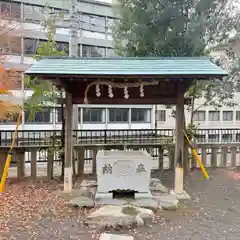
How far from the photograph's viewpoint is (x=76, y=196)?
17.1 feet

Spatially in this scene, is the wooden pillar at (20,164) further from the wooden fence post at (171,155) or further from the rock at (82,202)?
the wooden fence post at (171,155)

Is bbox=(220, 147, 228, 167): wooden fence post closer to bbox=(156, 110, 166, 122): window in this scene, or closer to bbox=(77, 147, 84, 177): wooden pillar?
bbox=(77, 147, 84, 177): wooden pillar

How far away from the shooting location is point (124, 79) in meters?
5.19

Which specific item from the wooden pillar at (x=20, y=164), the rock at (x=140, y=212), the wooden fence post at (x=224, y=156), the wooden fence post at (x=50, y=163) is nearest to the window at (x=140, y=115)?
the wooden fence post at (x=224, y=156)

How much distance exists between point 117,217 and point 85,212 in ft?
2.43

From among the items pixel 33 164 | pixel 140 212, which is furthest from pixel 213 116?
pixel 140 212

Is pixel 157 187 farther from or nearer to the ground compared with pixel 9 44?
nearer to the ground

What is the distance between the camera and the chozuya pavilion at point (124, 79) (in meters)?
4.85

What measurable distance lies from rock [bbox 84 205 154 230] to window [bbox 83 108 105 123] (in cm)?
1911

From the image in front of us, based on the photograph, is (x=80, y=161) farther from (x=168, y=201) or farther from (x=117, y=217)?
(x=117, y=217)

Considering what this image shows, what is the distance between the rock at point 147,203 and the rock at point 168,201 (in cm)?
11

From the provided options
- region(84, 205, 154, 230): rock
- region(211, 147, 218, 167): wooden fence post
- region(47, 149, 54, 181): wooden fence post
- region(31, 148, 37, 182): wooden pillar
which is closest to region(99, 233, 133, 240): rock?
region(84, 205, 154, 230): rock

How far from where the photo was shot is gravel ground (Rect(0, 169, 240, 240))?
3.77 meters

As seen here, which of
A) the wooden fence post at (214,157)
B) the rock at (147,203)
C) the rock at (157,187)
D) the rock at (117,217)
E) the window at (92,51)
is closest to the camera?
the rock at (117,217)
